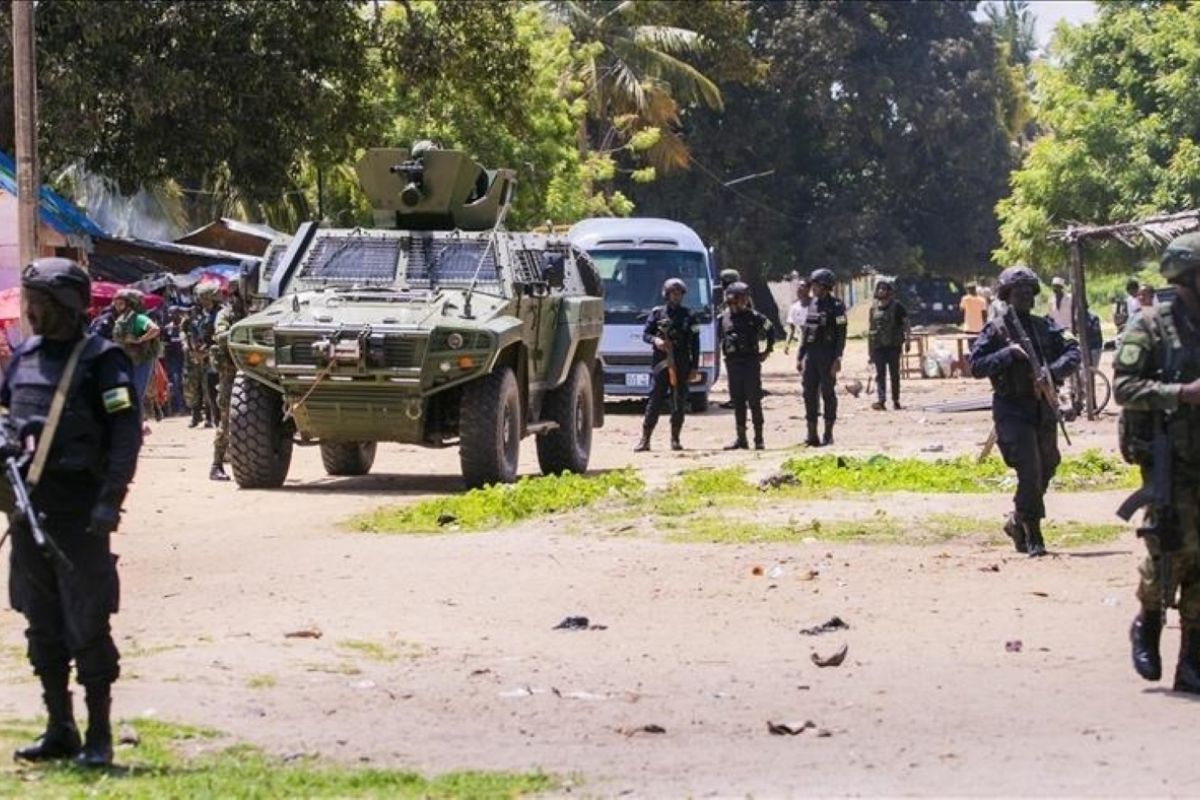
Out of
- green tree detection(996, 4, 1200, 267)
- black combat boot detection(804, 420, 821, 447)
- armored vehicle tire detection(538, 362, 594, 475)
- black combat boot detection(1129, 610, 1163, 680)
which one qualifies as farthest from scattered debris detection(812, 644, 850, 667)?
green tree detection(996, 4, 1200, 267)

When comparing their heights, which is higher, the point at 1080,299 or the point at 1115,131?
the point at 1115,131

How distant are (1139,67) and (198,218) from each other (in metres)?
18.0

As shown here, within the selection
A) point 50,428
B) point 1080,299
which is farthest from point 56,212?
point 50,428

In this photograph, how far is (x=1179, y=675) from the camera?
8.76 m

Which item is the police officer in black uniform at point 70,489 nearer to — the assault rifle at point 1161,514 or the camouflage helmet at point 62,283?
the camouflage helmet at point 62,283

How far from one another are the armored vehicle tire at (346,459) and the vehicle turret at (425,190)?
1.88 meters

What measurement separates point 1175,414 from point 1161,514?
0.38 metres

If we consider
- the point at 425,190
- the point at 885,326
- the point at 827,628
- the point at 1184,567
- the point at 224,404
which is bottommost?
the point at 827,628

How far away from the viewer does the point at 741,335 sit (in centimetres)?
2184

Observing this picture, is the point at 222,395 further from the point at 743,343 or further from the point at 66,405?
the point at 66,405

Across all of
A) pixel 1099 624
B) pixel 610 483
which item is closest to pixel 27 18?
pixel 610 483

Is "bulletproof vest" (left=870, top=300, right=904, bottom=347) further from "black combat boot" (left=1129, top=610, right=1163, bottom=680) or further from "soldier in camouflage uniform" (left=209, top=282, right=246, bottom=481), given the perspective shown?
"black combat boot" (left=1129, top=610, right=1163, bottom=680)

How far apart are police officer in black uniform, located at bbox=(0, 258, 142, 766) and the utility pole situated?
1459 centimetres

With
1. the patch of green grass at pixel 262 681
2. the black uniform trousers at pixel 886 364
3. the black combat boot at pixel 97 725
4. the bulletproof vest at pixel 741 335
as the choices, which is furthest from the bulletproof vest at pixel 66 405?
the black uniform trousers at pixel 886 364
